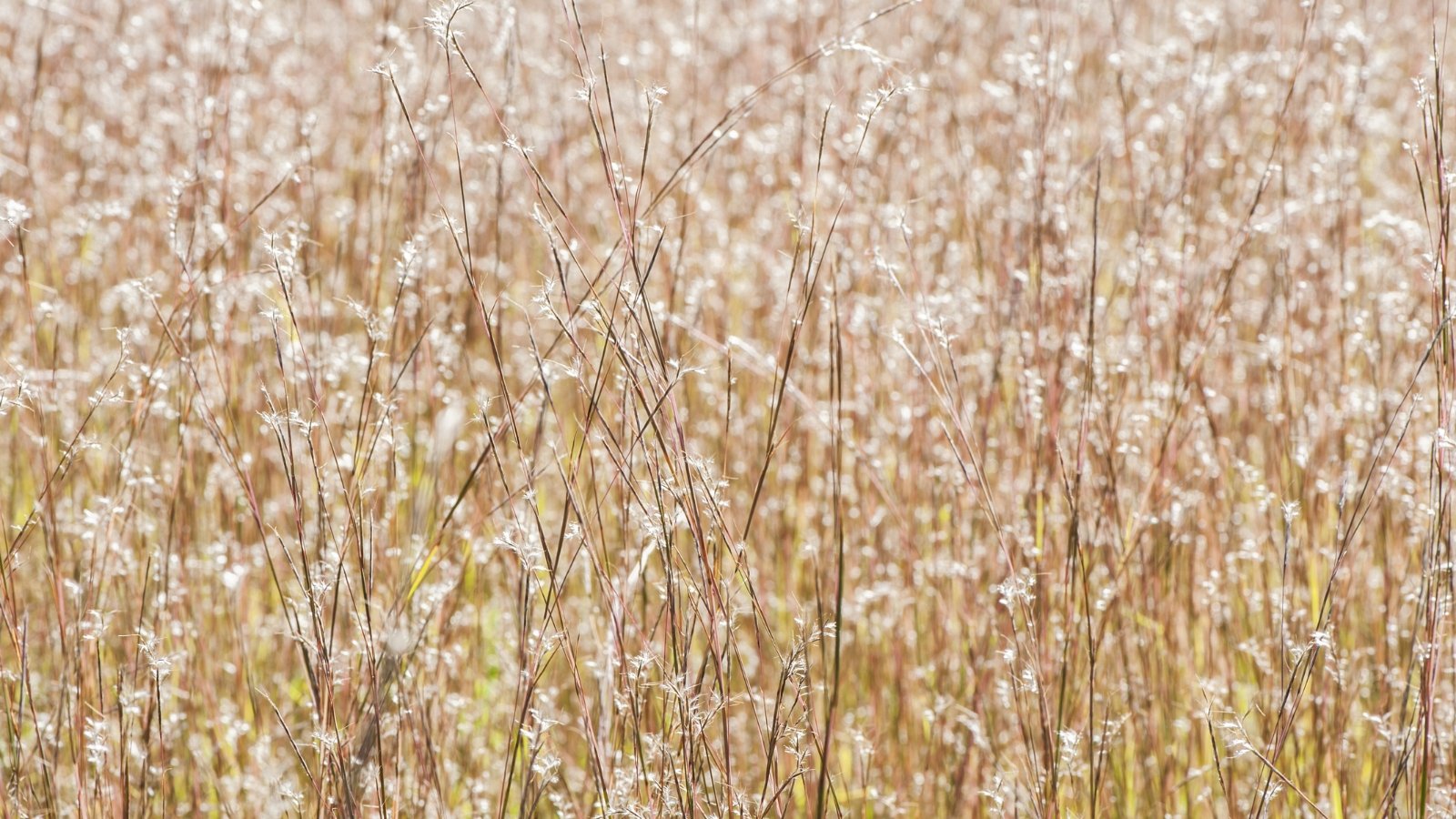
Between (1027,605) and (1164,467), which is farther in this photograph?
(1164,467)

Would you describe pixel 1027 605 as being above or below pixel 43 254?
below

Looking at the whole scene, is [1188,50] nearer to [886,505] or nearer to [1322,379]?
[1322,379]

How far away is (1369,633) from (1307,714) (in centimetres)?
14

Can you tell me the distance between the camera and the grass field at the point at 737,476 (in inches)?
40.7

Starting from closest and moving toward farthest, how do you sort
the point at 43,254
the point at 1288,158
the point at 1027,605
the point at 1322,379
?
1. the point at 1027,605
2. the point at 1322,379
3. the point at 1288,158
4. the point at 43,254

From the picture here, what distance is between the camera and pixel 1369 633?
5.16 feet

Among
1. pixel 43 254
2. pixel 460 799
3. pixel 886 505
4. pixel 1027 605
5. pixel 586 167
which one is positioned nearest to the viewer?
pixel 1027 605

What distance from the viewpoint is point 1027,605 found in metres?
1.04

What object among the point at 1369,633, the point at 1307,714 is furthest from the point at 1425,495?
the point at 1307,714

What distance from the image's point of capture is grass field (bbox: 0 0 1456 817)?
3.39 feet

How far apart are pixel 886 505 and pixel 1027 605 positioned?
82cm

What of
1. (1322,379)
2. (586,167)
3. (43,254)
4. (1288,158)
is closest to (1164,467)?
(1322,379)

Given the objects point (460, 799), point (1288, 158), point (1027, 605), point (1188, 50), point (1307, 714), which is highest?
point (1188, 50)

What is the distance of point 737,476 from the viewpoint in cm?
181
